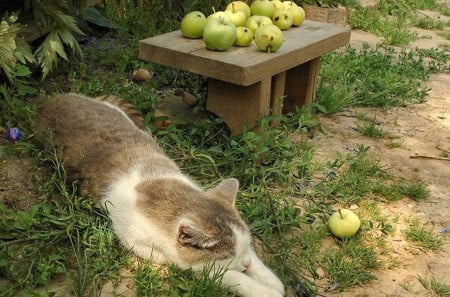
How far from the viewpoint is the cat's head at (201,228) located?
2963mm

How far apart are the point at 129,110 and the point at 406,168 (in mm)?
2350

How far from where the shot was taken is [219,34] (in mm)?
4191

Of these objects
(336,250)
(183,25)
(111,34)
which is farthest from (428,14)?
(336,250)

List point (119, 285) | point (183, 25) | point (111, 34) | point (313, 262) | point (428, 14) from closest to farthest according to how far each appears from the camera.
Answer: point (119, 285), point (313, 262), point (183, 25), point (111, 34), point (428, 14)

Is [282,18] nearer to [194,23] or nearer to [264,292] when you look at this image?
[194,23]

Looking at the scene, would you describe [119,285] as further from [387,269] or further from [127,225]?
[387,269]

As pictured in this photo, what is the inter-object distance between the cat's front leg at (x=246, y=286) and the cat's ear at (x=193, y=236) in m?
0.21

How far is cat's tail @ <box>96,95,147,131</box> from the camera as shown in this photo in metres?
4.63

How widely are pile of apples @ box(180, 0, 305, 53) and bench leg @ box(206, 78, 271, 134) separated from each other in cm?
31

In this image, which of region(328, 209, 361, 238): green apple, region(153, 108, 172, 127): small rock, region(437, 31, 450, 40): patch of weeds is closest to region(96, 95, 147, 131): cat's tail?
region(153, 108, 172, 127): small rock

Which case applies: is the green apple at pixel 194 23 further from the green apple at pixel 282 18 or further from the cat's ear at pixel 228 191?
the cat's ear at pixel 228 191

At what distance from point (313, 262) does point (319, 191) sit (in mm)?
833

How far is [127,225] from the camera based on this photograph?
3.30 metres

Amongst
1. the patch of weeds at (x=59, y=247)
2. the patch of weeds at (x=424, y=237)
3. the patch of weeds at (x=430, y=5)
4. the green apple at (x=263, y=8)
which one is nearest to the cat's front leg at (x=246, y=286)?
the patch of weeds at (x=59, y=247)
